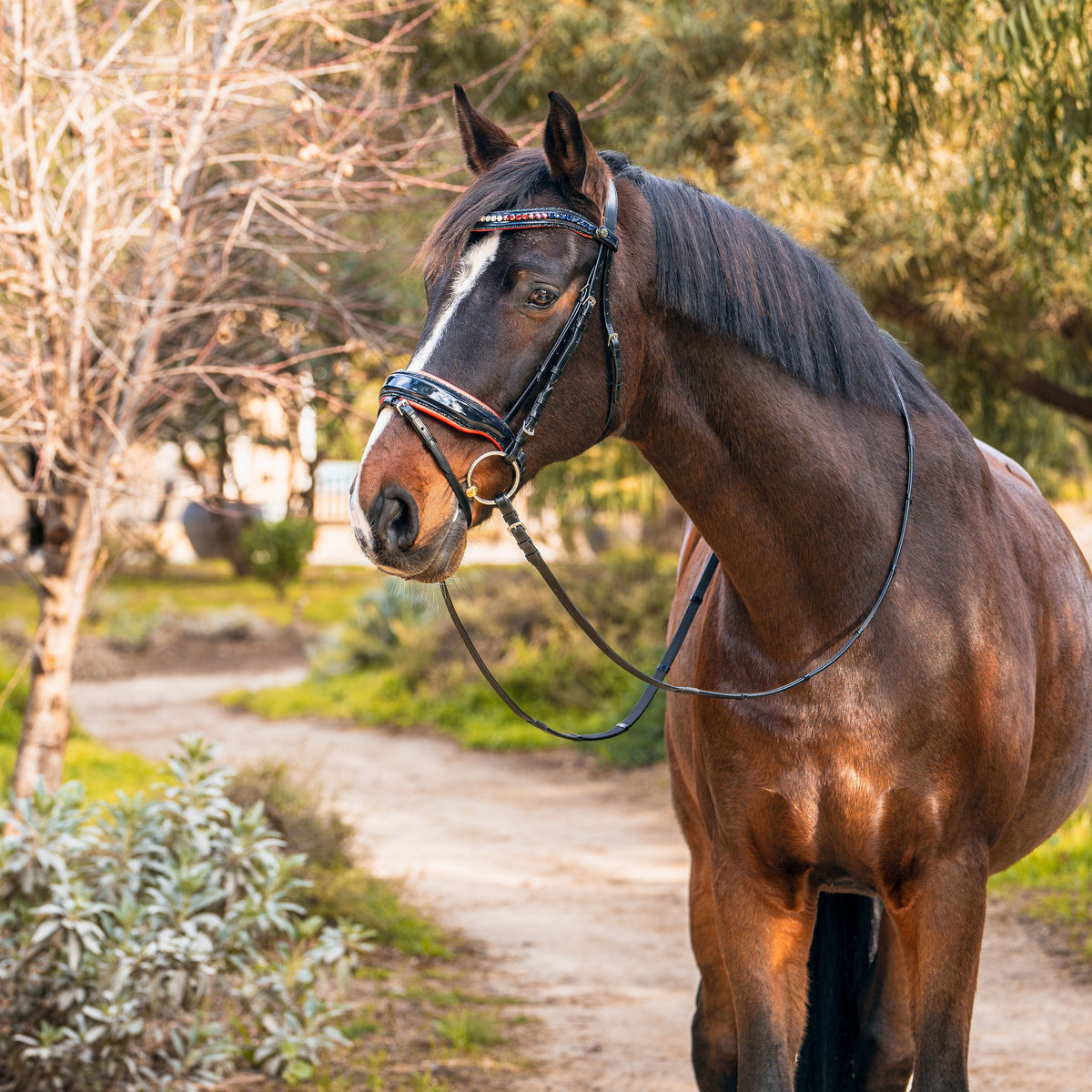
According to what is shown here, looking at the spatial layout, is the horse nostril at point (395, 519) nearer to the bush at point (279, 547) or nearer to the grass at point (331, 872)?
the grass at point (331, 872)

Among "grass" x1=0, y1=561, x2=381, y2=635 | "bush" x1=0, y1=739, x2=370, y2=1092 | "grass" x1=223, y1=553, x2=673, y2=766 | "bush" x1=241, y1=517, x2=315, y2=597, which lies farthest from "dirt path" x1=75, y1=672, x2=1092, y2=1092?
"bush" x1=241, y1=517, x2=315, y2=597

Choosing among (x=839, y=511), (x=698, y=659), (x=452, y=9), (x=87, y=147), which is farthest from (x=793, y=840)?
(x=452, y=9)

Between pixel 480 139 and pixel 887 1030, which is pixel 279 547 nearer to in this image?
pixel 887 1030

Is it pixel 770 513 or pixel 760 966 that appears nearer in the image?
pixel 770 513

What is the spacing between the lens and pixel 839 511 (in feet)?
7.00

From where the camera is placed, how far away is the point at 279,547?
17391 millimetres

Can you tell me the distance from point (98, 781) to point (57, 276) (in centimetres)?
416

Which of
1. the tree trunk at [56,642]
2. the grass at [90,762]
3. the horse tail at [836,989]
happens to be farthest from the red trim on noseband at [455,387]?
the grass at [90,762]

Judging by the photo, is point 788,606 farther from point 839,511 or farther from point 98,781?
point 98,781

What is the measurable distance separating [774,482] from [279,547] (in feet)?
52.2

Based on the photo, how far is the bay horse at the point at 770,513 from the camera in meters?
1.88

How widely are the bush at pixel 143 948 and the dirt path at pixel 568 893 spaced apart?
905 mm

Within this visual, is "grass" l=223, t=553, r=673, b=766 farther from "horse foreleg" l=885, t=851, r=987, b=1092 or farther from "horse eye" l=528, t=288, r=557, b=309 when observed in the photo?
"horse eye" l=528, t=288, r=557, b=309

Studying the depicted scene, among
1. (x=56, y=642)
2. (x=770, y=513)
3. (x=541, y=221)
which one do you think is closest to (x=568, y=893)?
(x=56, y=642)
